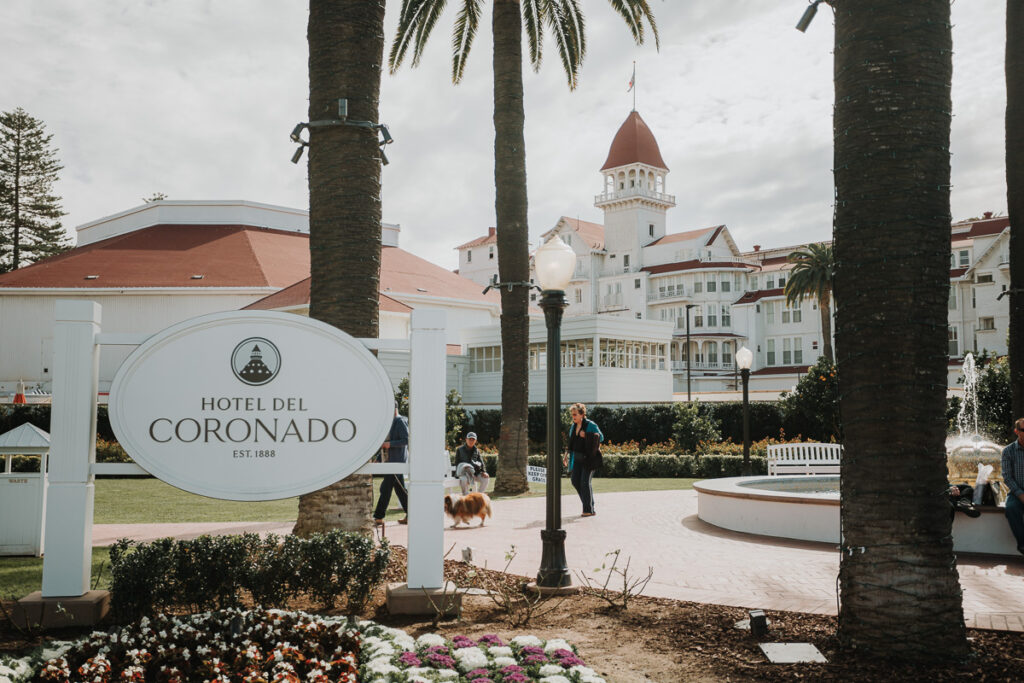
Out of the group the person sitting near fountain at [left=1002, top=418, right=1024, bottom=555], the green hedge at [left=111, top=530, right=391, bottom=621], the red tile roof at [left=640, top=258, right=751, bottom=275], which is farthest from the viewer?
the red tile roof at [left=640, top=258, right=751, bottom=275]

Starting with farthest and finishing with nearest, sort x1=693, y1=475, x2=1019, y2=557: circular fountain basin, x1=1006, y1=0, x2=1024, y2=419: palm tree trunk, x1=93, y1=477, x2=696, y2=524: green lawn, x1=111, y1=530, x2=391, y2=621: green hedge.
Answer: x1=93, y1=477, x2=696, y2=524: green lawn
x1=1006, y1=0, x2=1024, y2=419: palm tree trunk
x1=693, y1=475, x2=1019, y2=557: circular fountain basin
x1=111, y1=530, x2=391, y2=621: green hedge

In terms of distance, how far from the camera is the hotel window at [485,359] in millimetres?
38000

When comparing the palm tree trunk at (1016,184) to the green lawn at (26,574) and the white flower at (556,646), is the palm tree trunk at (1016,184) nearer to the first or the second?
the white flower at (556,646)

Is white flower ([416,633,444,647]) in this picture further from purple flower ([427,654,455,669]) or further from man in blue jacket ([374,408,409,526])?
man in blue jacket ([374,408,409,526])

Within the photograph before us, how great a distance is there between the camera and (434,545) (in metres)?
5.93

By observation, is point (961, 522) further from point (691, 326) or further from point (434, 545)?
point (691, 326)

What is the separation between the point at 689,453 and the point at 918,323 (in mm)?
20604

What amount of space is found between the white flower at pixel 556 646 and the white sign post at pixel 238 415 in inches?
52.0

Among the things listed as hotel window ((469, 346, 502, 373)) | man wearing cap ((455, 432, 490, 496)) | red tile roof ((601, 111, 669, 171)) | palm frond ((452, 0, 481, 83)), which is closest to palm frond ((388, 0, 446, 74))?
palm frond ((452, 0, 481, 83))

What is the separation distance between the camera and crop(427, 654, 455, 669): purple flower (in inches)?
176

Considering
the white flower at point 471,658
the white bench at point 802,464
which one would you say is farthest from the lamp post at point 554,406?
the white bench at point 802,464

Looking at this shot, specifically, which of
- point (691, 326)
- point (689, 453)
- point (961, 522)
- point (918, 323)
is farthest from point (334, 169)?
point (691, 326)

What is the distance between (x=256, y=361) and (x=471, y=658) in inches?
104

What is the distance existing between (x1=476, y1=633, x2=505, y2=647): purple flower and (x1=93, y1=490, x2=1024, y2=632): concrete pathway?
2.32 metres
